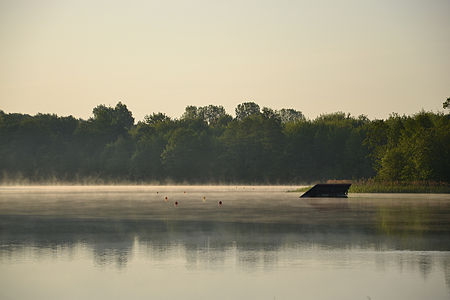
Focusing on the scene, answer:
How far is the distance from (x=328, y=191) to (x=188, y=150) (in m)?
85.3

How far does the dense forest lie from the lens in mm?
143375

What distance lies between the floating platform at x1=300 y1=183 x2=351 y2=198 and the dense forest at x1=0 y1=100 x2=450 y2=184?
5554cm

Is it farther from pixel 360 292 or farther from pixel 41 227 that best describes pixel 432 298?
pixel 41 227

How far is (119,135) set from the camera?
172000 mm

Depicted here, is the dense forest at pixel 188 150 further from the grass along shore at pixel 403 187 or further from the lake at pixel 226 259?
the lake at pixel 226 259

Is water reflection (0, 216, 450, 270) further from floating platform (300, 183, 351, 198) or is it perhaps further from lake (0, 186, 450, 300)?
floating platform (300, 183, 351, 198)

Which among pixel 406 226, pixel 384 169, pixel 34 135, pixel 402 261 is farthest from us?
pixel 34 135

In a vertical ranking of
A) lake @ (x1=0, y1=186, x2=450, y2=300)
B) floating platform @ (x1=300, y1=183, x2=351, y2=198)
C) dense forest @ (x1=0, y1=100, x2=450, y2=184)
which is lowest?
lake @ (x1=0, y1=186, x2=450, y2=300)

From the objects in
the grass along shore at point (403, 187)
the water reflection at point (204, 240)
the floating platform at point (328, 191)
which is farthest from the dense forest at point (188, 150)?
the water reflection at point (204, 240)

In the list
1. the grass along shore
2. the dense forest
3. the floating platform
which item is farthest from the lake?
the dense forest

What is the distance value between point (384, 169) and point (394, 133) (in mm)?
12077

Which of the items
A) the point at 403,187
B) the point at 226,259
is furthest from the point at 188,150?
the point at 226,259

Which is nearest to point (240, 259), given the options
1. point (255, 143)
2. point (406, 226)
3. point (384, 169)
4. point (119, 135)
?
point (406, 226)

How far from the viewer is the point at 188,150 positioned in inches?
5999
